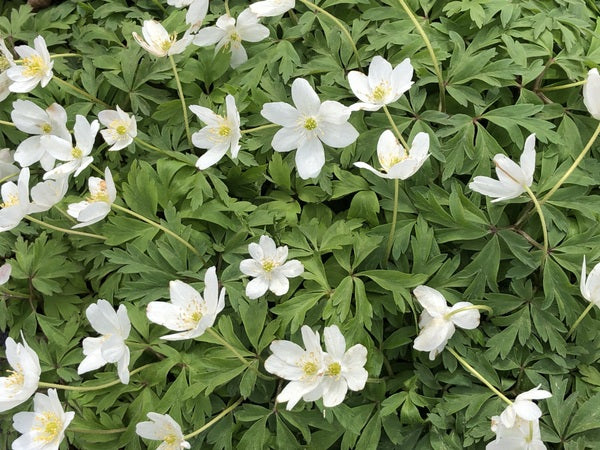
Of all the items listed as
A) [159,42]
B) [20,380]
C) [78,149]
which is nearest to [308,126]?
[159,42]

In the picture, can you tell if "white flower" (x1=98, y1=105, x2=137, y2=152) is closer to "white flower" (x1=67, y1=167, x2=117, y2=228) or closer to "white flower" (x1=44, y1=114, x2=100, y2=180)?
"white flower" (x1=44, y1=114, x2=100, y2=180)

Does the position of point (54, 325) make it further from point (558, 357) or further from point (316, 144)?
point (558, 357)

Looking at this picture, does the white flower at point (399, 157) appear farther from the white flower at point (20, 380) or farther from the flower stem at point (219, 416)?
the white flower at point (20, 380)

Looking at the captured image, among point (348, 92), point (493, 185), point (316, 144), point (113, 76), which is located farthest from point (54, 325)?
point (493, 185)

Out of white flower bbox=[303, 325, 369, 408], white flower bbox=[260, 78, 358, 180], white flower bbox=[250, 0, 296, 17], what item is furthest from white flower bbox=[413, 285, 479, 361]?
white flower bbox=[250, 0, 296, 17]

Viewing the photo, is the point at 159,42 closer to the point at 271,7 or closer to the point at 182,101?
the point at 182,101
